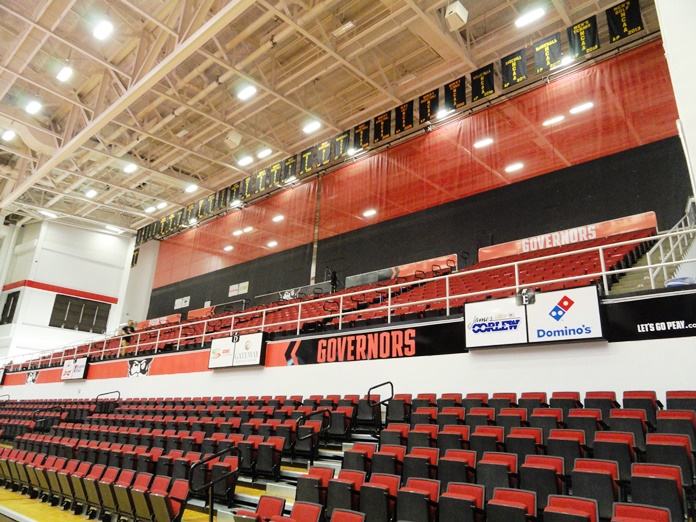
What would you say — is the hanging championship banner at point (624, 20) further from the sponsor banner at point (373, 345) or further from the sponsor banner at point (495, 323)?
the sponsor banner at point (373, 345)

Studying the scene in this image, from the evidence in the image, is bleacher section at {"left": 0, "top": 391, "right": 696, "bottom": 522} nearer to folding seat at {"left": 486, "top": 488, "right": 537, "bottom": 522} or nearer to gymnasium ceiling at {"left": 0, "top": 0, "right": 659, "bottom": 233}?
folding seat at {"left": 486, "top": 488, "right": 537, "bottom": 522}

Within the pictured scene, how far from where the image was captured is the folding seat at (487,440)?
4.50m

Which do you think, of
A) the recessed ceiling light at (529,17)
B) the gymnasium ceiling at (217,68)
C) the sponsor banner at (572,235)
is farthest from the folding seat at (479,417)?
the recessed ceiling light at (529,17)

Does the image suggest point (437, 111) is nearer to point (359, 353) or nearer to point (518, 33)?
point (518, 33)

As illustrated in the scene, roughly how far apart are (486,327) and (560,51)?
6.84 meters

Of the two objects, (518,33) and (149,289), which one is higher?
(518,33)

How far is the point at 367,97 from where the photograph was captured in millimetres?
14945

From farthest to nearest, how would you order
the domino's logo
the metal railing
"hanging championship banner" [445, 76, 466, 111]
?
"hanging championship banner" [445, 76, 466, 111]
the metal railing
the domino's logo

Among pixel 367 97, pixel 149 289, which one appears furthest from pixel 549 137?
pixel 149 289

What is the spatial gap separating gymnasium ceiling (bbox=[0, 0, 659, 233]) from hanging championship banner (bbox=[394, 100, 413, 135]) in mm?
1093

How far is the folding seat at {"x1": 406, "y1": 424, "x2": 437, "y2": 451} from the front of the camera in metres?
4.95

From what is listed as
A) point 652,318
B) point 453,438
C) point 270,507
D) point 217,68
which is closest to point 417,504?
point 453,438

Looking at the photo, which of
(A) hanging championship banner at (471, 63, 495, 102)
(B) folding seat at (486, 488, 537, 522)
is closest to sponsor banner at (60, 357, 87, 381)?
(A) hanging championship banner at (471, 63, 495, 102)

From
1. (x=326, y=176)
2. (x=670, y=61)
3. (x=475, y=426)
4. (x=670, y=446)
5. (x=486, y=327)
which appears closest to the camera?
(x=670, y=446)
